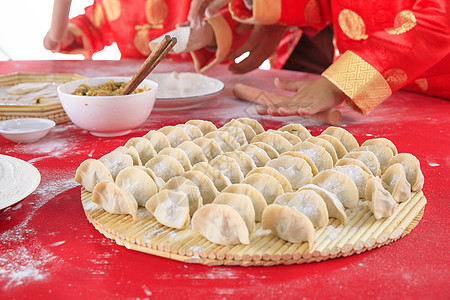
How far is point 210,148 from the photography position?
1226 mm

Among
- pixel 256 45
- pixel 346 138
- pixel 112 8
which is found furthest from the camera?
pixel 112 8

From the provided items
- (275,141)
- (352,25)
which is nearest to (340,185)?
(275,141)

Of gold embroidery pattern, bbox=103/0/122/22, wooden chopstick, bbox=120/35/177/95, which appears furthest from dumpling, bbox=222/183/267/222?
gold embroidery pattern, bbox=103/0/122/22

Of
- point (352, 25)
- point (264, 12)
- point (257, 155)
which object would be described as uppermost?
point (264, 12)

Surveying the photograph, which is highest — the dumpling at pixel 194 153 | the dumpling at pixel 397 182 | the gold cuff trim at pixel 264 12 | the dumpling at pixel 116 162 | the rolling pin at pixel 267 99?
the gold cuff trim at pixel 264 12

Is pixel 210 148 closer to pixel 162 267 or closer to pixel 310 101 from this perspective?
pixel 162 267

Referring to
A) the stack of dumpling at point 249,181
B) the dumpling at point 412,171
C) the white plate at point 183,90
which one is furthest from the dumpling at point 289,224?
the white plate at point 183,90

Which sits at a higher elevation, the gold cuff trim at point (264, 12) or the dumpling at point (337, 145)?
the gold cuff trim at point (264, 12)

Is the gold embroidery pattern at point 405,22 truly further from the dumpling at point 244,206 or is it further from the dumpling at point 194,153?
the dumpling at point 244,206

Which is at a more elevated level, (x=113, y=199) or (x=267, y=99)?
(x=113, y=199)

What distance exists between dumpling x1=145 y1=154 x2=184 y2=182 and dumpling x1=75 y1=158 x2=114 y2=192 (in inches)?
4.0

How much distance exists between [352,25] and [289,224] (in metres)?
1.64

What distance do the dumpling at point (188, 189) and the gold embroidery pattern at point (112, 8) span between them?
3.07 meters

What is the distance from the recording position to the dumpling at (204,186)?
0.99 meters
